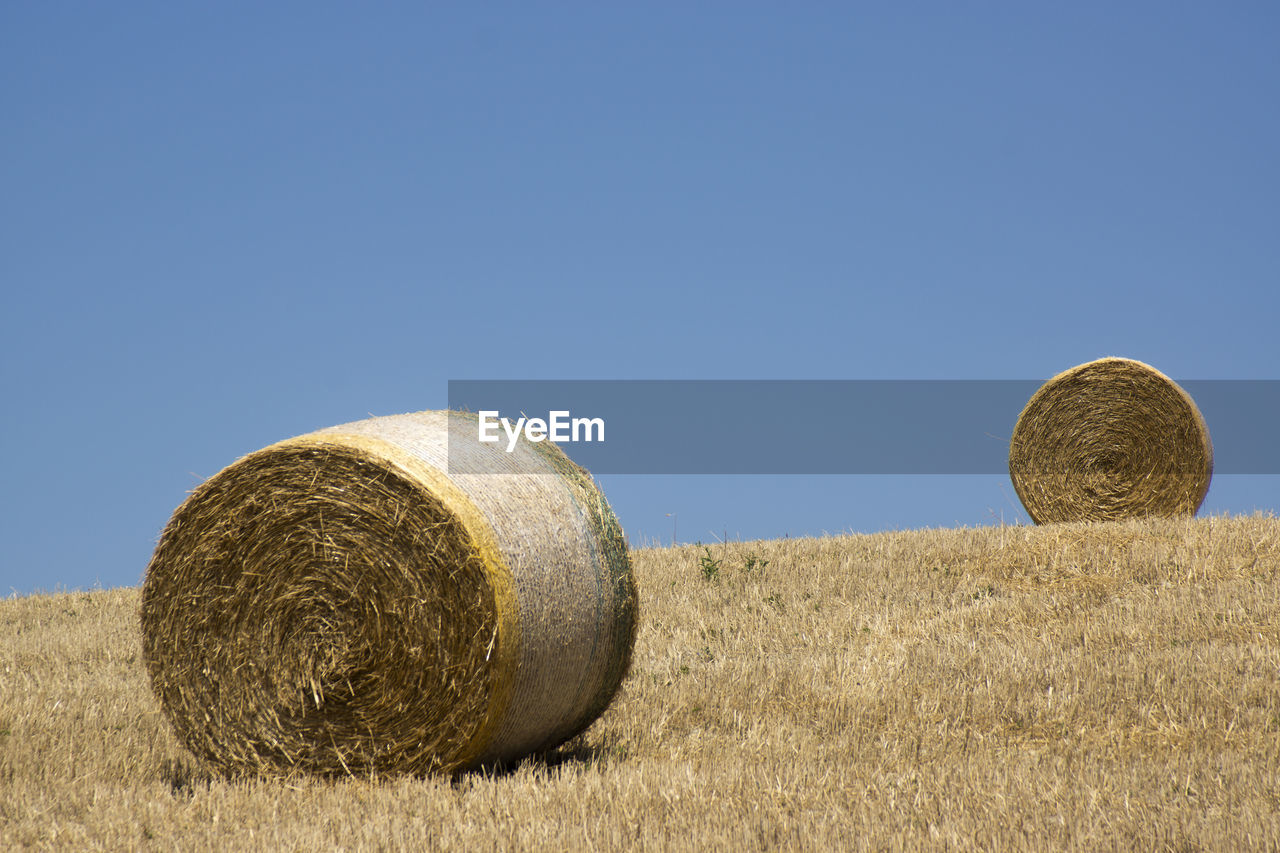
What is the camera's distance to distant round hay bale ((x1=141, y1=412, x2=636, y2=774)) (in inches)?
239

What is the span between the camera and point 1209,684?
8.02 meters

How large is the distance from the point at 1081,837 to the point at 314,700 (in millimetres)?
4135

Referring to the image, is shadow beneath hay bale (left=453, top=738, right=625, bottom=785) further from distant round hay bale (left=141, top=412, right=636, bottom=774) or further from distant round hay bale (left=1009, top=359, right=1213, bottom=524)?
distant round hay bale (left=1009, top=359, right=1213, bottom=524)

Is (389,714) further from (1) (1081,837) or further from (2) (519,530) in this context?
(1) (1081,837)

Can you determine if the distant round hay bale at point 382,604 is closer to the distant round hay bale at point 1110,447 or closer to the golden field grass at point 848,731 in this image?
the golden field grass at point 848,731

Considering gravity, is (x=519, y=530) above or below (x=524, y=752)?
above

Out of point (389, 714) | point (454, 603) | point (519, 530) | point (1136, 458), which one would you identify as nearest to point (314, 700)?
point (389, 714)

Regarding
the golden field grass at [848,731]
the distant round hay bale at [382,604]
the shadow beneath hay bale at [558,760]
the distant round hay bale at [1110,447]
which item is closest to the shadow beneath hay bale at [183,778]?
the golden field grass at [848,731]

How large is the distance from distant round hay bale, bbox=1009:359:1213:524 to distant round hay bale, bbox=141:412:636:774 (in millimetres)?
11130

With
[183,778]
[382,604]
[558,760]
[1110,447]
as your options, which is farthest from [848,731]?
[1110,447]

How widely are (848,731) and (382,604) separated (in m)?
3.25

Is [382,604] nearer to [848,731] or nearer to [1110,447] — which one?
[848,731]

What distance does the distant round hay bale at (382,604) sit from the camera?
6070 millimetres

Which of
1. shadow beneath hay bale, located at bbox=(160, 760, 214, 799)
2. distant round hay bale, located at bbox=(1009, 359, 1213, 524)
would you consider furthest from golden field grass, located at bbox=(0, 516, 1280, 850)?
distant round hay bale, located at bbox=(1009, 359, 1213, 524)
